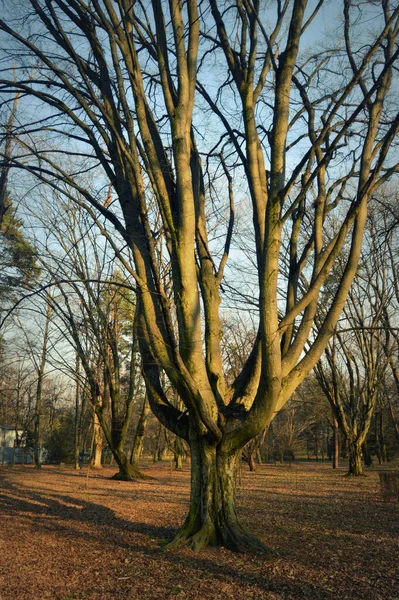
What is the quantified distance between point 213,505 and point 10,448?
3251 cm

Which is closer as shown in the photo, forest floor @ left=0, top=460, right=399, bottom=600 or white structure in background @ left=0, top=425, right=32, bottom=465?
forest floor @ left=0, top=460, right=399, bottom=600

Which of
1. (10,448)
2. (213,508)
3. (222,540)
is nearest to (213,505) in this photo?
(213,508)

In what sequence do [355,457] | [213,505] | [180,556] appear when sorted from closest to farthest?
[180,556], [213,505], [355,457]

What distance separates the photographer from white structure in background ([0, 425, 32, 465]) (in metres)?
33.0

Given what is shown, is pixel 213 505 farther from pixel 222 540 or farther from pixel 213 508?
pixel 222 540

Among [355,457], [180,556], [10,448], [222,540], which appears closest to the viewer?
[180,556]

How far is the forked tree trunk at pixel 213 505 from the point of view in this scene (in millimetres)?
5688

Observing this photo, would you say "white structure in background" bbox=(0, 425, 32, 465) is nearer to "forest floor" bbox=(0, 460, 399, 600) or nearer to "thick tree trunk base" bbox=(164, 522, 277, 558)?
"forest floor" bbox=(0, 460, 399, 600)

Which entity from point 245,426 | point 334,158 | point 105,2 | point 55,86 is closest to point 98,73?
point 55,86

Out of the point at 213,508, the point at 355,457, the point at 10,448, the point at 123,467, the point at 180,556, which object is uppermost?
the point at 213,508

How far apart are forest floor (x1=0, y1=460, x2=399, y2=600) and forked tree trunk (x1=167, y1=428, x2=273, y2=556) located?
176 millimetres

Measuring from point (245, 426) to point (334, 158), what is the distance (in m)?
4.78

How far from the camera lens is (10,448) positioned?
34094mm

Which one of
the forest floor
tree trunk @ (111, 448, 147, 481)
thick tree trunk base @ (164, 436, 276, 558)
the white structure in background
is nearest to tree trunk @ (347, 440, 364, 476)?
tree trunk @ (111, 448, 147, 481)
